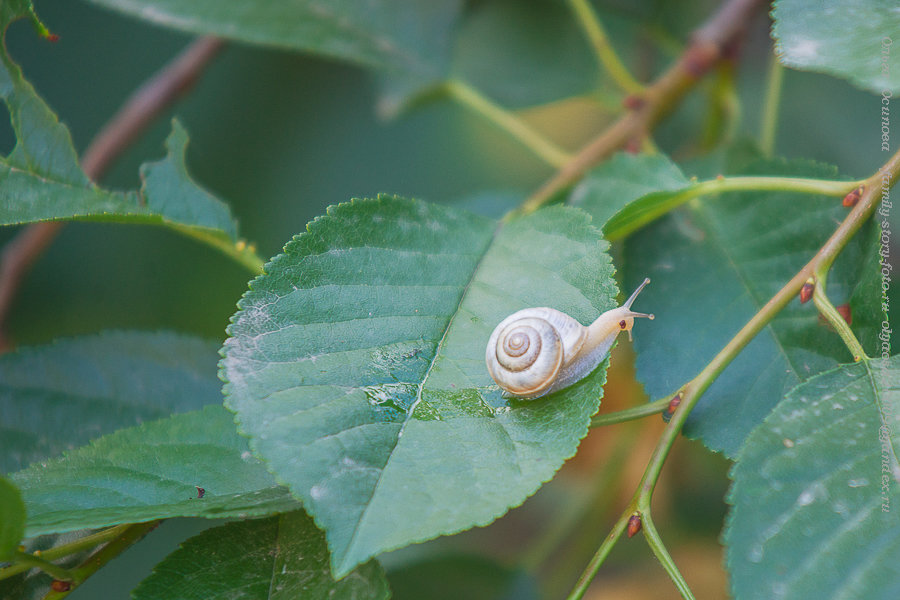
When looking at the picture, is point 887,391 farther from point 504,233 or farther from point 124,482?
point 124,482

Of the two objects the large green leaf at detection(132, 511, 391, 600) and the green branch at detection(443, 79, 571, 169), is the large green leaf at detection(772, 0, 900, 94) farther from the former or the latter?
the large green leaf at detection(132, 511, 391, 600)

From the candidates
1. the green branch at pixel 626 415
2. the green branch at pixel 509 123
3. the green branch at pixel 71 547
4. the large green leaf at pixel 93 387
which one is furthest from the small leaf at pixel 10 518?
the green branch at pixel 509 123

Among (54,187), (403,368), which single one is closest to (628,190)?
(403,368)

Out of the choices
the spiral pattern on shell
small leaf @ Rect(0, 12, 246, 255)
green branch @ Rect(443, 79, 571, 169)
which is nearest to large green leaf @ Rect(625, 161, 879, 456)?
the spiral pattern on shell

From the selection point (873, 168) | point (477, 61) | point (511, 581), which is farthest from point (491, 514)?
point (873, 168)

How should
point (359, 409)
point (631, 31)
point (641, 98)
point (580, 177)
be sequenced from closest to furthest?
point (359, 409) < point (580, 177) < point (641, 98) < point (631, 31)
